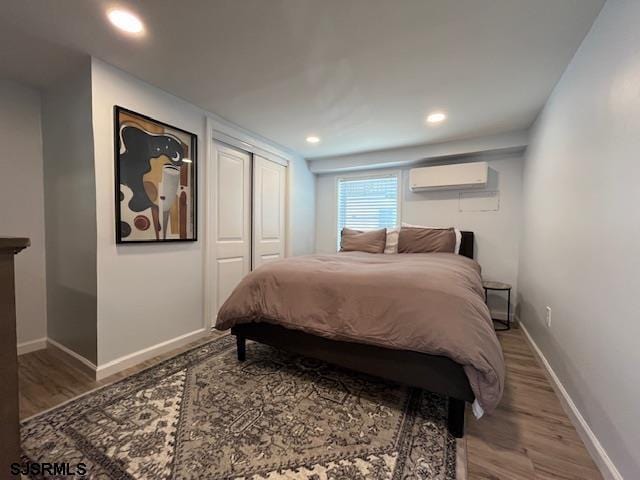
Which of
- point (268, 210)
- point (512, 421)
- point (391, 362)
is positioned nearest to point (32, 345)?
point (268, 210)

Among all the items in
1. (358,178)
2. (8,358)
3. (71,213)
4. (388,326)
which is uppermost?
(358,178)

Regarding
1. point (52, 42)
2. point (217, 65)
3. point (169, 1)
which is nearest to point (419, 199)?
point (217, 65)

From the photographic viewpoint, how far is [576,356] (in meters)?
1.49

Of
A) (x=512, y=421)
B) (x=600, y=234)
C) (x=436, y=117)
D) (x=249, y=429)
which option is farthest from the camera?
(x=436, y=117)

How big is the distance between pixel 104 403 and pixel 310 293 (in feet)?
4.52

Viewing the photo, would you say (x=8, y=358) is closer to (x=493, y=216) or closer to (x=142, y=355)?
(x=142, y=355)

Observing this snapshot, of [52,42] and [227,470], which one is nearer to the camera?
[227,470]

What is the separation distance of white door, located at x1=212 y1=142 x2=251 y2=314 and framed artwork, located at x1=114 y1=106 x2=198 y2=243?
0.36 meters

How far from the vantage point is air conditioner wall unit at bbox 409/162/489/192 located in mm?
3225

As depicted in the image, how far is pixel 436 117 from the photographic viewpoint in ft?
8.77

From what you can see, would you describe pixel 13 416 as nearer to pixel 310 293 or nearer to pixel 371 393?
pixel 310 293

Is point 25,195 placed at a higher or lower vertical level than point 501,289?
higher

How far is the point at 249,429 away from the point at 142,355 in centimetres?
130

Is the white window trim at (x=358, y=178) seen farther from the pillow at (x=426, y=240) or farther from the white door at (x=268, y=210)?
the white door at (x=268, y=210)
